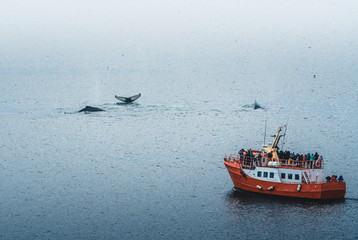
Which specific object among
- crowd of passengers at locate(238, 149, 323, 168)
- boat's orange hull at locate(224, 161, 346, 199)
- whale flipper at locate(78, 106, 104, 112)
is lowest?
whale flipper at locate(78, 106, 104, 112)

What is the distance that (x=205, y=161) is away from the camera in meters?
77.6

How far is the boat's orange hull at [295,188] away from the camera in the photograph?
56625mm

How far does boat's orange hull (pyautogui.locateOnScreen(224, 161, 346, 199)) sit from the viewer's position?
56625 millimetres

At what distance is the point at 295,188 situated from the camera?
57.3 m

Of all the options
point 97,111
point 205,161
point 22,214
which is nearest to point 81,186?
point 22,214

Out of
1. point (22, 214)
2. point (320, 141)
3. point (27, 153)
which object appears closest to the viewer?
point (22, 214)

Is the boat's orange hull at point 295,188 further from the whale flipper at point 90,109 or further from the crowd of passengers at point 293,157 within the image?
the whale flipper at point 90,109

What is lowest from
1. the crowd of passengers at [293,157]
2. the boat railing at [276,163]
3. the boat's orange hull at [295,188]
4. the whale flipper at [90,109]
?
the whale flipper at [90,109]

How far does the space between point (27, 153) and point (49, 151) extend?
12.4 ft

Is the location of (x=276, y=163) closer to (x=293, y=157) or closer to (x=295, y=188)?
(x=293, y=157)

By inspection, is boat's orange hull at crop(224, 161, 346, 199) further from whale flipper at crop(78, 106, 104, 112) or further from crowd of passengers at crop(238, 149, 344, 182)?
whale flipper at crop(78, 106, 104, 112)

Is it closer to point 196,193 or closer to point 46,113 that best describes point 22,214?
point 196,193

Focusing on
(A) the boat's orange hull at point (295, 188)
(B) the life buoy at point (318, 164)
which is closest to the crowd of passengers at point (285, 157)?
(B) the life buoy at point (318, 164)

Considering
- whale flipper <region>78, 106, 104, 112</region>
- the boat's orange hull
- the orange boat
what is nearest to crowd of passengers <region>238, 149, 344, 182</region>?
the orange boat
